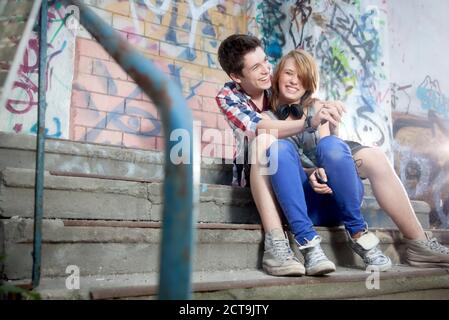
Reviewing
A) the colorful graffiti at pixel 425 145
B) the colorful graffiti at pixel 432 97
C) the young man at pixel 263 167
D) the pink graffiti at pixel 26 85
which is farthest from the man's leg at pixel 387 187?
the colorful graffiti at pixel 432 97

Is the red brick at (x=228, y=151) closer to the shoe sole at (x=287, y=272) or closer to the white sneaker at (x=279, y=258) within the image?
the white sneaker at (x=279, y=258)

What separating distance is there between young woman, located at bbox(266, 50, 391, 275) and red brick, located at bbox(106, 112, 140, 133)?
156cm

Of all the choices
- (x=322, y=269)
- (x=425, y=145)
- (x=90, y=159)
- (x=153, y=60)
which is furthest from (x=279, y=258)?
(x=425, y=145)

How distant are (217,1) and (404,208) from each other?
2.82m

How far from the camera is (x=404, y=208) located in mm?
1853

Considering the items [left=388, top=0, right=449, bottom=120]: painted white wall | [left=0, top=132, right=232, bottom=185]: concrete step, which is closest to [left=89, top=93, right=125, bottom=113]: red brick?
[left=0, top=132, right=232, bottom=185]: concrete step

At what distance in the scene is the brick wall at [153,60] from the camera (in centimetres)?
318

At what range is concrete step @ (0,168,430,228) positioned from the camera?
4.89 ft

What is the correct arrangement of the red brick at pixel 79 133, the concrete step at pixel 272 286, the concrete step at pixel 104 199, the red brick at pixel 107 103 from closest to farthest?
the concrete step at pixel 272 286 < the concrete step at pixel 104 199 < the red brick at pixel 79 133 < the red brick at pixel 107 103

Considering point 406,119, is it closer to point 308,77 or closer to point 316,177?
point 308,77

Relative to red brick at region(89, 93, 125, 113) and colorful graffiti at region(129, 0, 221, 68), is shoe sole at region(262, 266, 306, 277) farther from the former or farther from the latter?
colorful graffiti at region(129, 0, 221, 68)

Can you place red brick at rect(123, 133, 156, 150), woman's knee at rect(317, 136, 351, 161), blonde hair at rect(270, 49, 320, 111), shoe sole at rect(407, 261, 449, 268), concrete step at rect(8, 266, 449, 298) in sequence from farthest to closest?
red brick at rect(123, 133, 156, 150) < blonde hair at rect(270, 49, 320, 111) < shoe sole at rect(407, 261, 449, 268) < woman's knee at rect(317, 136, 351, 161) < concrete step at rect(8, 266, 449, 298)
